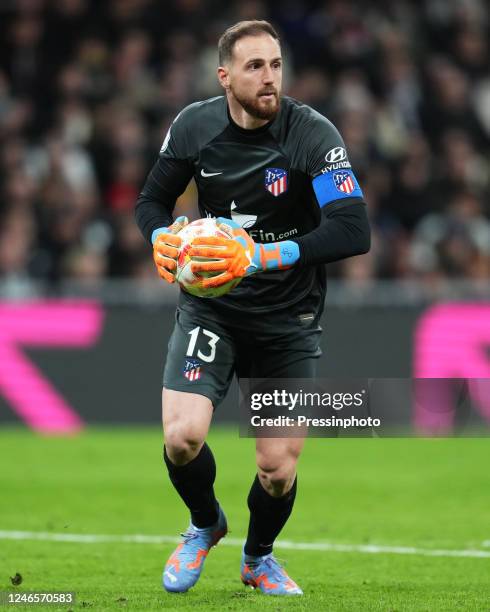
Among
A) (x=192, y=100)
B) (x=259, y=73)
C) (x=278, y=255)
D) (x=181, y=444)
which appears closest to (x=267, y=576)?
(x=181, y=444)

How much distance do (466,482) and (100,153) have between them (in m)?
6.56

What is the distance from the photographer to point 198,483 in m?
6.36

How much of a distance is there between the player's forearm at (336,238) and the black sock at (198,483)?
111 centimetres

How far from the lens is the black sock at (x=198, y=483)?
6.30 m

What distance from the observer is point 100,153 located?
15414 millimetres

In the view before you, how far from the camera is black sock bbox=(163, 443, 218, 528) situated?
20.7 ft

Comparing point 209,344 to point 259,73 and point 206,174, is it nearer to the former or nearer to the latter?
point 206,174

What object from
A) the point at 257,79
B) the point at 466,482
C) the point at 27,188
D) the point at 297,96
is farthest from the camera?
the point at 297,96

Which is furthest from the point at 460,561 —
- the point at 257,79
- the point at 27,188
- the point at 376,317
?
the point at 27,188

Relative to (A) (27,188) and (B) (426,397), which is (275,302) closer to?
(B) (426,397)

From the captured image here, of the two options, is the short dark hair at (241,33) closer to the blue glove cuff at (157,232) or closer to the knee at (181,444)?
the blue glove cuff at (157,232)

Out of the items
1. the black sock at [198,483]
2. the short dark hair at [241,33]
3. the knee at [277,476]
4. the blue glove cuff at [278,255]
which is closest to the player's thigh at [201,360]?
the black sock at [198,483]

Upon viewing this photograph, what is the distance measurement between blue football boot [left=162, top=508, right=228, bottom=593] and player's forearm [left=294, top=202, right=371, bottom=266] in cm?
149

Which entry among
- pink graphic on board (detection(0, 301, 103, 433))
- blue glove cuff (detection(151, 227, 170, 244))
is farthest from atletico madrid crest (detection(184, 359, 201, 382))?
pink graphic on board (detection(0, 301, 103, 433))
